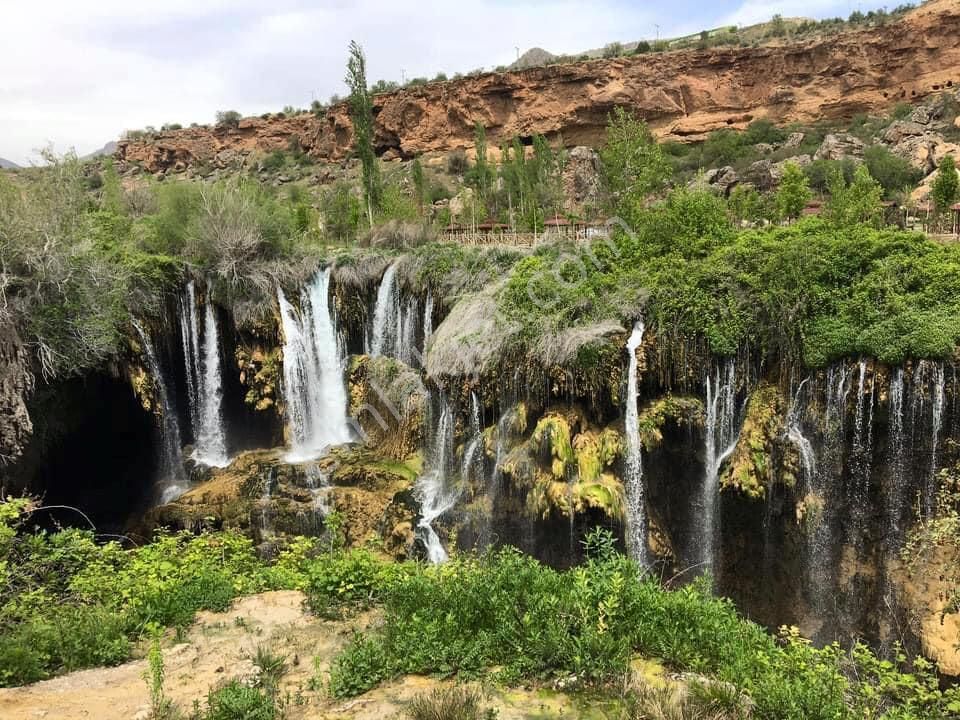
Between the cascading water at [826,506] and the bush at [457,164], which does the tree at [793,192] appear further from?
the bush at [457,164]

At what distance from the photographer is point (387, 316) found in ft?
62.1

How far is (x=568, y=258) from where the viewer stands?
1617cm

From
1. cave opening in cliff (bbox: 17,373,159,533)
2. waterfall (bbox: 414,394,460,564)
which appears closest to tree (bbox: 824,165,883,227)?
waterfall (bbox: 414,394,460,564)

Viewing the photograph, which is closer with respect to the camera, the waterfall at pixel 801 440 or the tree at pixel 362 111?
the waterfall at pixel 801 440

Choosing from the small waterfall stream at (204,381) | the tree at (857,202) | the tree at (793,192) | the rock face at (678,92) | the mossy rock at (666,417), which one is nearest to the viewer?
the mossy rock at (666,417)

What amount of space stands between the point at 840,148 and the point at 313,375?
37786mm

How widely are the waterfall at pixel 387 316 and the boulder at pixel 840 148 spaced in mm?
33149

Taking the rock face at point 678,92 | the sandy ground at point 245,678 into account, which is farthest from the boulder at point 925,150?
the sandy ground at point 245,678

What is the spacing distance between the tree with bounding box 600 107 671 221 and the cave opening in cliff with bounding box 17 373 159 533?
1481cm

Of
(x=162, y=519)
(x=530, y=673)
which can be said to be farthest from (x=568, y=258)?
(x=530, y=673)

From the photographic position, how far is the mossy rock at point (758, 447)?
36.8ft

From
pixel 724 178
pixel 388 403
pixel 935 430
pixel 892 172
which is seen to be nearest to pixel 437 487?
pixel 388 403

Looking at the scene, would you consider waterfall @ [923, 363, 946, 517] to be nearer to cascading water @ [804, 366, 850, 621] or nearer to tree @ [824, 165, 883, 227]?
cascading water @ [804, 366, 850, 621]

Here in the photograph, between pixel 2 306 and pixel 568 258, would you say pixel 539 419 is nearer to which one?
pixel 568 258
